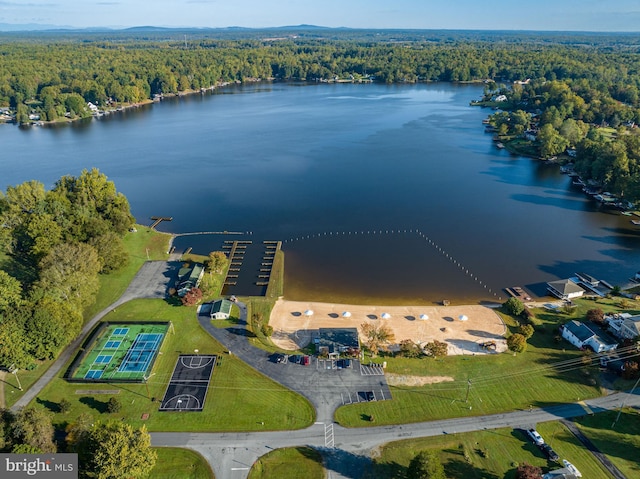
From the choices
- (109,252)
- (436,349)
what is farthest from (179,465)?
(109,252)

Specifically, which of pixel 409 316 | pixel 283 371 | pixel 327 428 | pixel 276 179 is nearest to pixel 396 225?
pixel 409 316

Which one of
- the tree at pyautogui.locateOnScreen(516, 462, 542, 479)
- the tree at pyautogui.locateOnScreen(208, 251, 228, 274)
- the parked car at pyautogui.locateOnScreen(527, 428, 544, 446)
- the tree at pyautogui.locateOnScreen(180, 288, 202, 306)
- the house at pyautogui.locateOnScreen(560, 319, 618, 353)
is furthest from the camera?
the tree at pyautogui.locateOnScreen(208, 251, 228, 274)

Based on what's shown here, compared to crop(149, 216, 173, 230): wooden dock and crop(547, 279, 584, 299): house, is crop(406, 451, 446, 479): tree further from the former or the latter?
crop(149, 216, 173, 230): wooden dock

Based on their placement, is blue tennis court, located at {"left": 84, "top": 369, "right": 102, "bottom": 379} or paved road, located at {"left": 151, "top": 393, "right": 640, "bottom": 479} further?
blue tennis court, located at {"left": 84, "top": 369, "right": 102, "bottom": 379}

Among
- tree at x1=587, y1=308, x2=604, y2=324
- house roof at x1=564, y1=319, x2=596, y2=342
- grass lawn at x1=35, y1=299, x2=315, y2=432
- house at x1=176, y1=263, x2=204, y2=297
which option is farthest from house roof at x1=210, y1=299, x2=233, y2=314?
tree at x1=587, y1=308, x2=604, y2=324

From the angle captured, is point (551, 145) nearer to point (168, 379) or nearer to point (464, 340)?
point (464, 340)

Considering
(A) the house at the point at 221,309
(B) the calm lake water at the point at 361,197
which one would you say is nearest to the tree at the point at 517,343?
(B) the calm lake water at the point at 361,197
